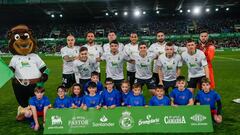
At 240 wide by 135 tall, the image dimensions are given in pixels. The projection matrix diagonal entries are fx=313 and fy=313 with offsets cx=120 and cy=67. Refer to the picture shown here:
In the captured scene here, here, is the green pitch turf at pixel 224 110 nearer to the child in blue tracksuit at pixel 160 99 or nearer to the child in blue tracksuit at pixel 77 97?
the child in blue tracksuit at pixel 77 97

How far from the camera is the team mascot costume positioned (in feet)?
24.1

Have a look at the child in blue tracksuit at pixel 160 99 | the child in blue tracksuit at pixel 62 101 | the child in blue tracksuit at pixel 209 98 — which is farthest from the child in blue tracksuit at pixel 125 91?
the child in blue tracksuit at pixel 209 98

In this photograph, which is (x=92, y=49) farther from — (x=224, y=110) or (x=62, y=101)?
(x=224, y=110)

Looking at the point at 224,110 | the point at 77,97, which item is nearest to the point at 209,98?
the point at 224,110

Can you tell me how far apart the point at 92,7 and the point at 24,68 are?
33.0m

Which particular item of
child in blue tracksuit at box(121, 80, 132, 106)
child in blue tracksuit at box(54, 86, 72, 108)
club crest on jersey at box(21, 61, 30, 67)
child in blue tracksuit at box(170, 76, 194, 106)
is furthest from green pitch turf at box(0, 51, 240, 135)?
child in blue tracksuit at box(121, 80, 132, 106)

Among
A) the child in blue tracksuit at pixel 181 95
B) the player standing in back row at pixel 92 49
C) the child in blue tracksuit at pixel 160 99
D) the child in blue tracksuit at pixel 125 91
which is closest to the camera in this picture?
the child in blue tracksuit at pixel 160 99

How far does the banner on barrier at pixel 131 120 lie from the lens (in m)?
5.97

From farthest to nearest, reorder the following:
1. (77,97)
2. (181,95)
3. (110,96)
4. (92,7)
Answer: (92,7), (77,97), (110,96), (181,95)

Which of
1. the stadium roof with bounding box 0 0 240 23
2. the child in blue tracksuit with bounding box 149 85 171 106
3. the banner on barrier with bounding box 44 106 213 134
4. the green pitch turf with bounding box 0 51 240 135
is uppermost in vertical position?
the stadium roof with bounding box 0 0 240 23

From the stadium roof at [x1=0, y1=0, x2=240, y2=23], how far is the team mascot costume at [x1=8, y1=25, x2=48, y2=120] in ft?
94.4

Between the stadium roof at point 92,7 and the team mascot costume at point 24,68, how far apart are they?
2879 cm

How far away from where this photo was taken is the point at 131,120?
605 cm

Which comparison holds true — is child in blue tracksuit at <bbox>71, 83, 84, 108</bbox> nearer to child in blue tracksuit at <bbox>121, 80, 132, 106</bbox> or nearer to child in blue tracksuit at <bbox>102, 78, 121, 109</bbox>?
child in blue tracksuit at <bbox>102, 78, 121, 109</bbox>
